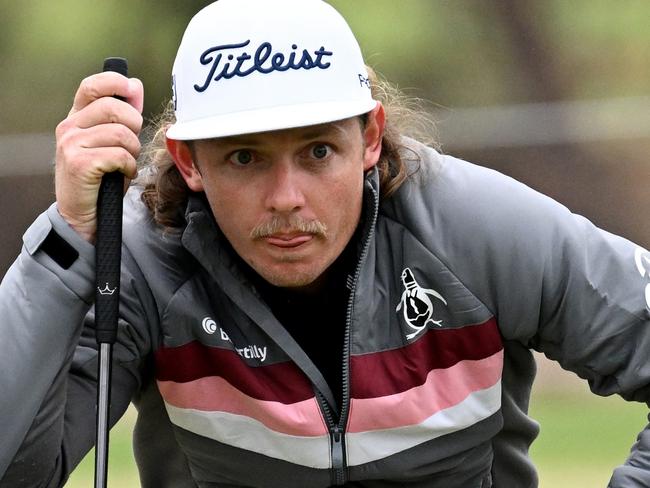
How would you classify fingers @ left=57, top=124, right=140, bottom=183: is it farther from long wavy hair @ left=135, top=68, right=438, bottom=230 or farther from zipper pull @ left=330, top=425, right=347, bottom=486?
zipper pull @ left=330, top=425, right=347, bottom=486

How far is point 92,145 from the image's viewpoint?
355 centimetres

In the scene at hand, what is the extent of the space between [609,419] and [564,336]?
559 centimetres

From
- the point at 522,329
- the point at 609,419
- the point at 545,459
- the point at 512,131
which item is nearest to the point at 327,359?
the point at 522,329

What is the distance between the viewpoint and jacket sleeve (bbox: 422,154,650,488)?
368cm

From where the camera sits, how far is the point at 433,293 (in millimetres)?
3717

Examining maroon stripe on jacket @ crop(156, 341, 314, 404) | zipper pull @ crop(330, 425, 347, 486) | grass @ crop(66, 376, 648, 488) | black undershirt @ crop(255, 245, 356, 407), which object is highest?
black undershirt @ crop(255, 245, 356, 407)

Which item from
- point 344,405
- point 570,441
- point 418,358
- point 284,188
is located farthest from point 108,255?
point 570,441

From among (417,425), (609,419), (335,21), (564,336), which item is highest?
(335,21)

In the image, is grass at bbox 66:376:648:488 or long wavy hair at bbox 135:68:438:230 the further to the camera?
grass at bbox 66:376:648:488

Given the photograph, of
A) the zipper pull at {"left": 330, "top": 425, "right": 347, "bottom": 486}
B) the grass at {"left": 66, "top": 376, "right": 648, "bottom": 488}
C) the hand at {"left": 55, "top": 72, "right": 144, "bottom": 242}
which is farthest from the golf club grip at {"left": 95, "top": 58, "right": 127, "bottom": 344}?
the grass at {"left": 66, "top": 376, "right": 648, "bottom": 488}

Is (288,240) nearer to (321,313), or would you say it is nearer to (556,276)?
(321,313)

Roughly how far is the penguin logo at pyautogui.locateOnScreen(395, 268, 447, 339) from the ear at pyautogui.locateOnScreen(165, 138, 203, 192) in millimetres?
597

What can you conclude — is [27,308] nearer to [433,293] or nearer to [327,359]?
[327,359]

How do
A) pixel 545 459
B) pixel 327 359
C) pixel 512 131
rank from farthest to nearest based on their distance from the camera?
pixel 512 131 < pixel 545 459 < pixel 327 359
